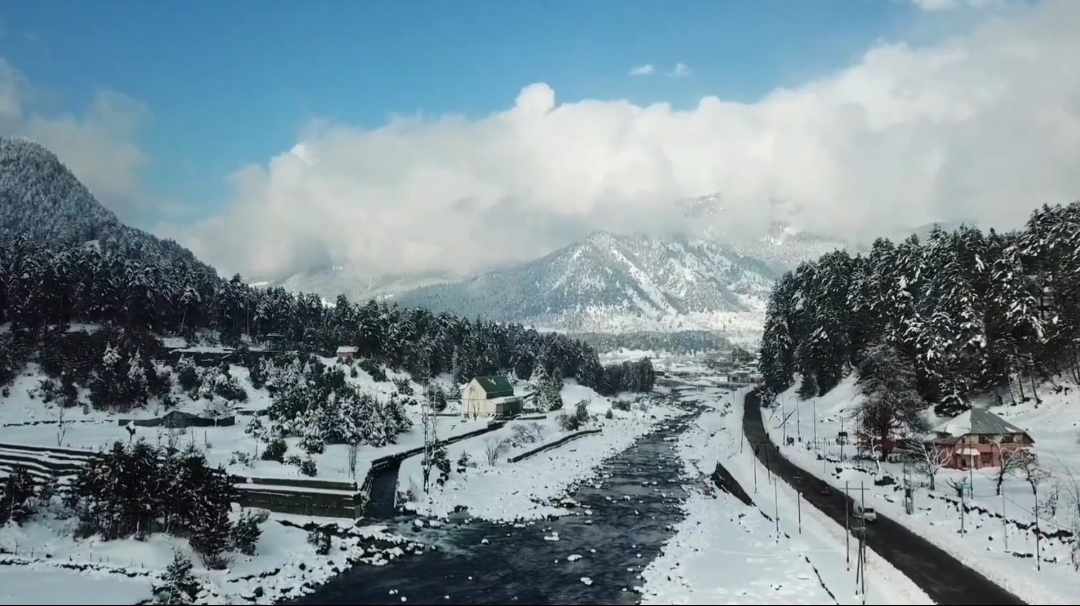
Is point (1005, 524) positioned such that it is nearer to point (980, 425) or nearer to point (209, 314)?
point (980, 425)

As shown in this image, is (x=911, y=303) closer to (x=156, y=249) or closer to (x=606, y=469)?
(x=606, y=469)

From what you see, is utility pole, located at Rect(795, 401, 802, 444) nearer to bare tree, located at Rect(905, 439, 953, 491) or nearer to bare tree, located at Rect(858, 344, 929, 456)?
bare tree, located at Rect(858, 344, 929, 456)

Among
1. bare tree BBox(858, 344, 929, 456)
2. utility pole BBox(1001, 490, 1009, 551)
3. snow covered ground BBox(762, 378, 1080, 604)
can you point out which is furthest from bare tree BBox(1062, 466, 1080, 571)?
bare tree BBox(858, 344, 929, 456)

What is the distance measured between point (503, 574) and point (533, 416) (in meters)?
68.8

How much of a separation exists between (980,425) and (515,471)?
38.9 m

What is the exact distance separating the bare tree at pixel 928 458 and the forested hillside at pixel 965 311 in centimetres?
1280

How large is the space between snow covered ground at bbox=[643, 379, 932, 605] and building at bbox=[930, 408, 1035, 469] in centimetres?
1220

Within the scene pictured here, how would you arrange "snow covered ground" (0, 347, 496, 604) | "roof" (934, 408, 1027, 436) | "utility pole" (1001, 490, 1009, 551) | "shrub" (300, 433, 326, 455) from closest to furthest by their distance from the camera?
"snow covered ground" (0, 347, 496, 604) < "utility pole" (1001, 490, 1009, 551) < "roof" (934, 408, 1027, 436) < "shrub" (300, 433, 326, 455)

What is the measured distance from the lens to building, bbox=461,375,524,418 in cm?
10006

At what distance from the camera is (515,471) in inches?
2569

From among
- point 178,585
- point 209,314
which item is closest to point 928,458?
point 178,585

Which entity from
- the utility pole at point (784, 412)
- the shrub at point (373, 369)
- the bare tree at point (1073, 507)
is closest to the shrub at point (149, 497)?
the bare tree at point (1073, 507)

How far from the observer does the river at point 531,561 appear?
31688mm

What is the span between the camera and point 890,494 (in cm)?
4634
